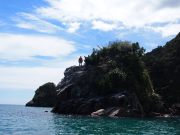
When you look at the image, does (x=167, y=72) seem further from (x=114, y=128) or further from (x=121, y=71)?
(x=114, y=128)

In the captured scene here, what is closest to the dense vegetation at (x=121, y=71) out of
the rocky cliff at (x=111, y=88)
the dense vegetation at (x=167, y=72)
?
the rocky cliff at (x=111, y=88)

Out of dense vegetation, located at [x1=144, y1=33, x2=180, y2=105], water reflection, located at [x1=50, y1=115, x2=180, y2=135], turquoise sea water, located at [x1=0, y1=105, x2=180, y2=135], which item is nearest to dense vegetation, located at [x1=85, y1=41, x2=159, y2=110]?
dense vegetation, located at [x1=144, y1=33, x2=180, y2=105]

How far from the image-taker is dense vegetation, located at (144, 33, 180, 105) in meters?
142

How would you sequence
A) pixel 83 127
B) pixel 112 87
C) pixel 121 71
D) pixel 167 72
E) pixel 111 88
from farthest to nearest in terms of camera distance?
pixel 167 72 → pixel 121 71 → pixel 112 87 → pixel 111 88 → pixel 83 127

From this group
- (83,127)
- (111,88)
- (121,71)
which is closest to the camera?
(83,127)

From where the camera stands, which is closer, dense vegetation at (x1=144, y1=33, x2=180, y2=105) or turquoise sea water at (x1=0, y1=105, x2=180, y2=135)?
turquoise sea water at (x1=0, y1=105, x2=180, y2=135)

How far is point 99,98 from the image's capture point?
104688mm

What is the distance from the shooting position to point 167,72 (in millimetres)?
153875

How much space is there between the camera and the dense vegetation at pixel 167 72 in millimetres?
142375

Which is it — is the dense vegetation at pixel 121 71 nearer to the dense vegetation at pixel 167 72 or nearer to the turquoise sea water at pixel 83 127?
the dense vegetation at pixel 167 72

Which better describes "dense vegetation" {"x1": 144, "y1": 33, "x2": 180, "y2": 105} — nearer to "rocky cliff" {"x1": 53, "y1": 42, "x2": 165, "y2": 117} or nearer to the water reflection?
"rocky cliff" {"x1": 53, "y1": 42, "x2": 165, "y2": 117}

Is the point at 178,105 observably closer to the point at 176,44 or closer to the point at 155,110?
the point at 155,110

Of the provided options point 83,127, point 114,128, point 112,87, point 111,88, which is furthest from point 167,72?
point 83,127

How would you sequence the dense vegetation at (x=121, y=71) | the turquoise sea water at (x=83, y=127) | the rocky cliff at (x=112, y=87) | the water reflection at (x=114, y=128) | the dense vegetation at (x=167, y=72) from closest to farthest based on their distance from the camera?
the turquoise sea water at (x=83, y=127) < the water reflection at (x=114, y=128) < the rocky cliff at (x=112, y=87) < the dense vegetation at (x=121, y=71) < the dense vegetation at (x=167, y=72)
